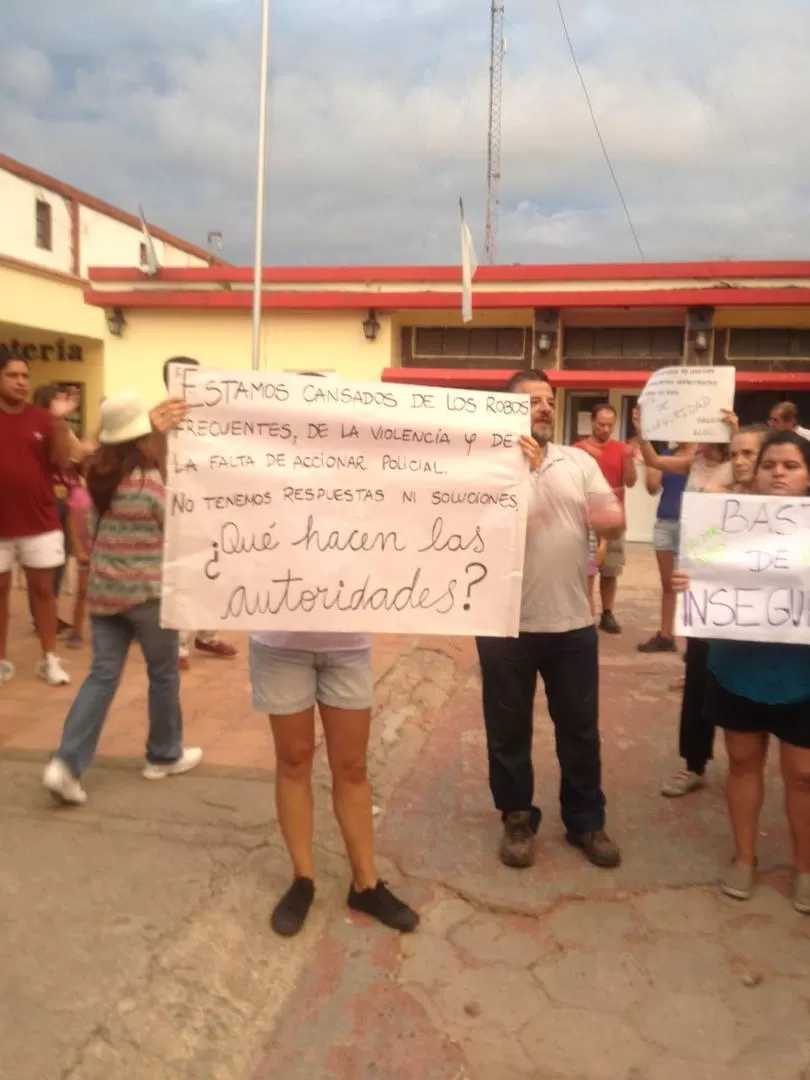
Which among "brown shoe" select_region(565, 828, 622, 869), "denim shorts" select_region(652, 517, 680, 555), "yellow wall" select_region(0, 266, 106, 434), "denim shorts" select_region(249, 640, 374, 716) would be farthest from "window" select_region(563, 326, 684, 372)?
"denim shorts" select_region(249, 640, 374, 716)

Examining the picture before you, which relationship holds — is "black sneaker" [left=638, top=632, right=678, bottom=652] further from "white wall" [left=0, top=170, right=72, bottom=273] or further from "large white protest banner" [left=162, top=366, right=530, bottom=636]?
"white wall" [left=0, top=170, right=72, bottom=273]

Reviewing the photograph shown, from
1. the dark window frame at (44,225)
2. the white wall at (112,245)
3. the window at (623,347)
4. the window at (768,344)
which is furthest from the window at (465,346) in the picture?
the dark window frame at (44,225)

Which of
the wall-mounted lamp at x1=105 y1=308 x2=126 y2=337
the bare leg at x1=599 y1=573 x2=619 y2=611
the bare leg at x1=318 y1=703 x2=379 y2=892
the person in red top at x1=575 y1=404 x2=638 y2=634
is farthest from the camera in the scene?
the wall-mounted lamp at x1=105 y1=308 x2=126 y2=337

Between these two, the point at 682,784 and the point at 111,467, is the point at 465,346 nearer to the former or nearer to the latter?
the point at 682,784

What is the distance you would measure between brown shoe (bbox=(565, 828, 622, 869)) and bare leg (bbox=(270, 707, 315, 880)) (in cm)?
111

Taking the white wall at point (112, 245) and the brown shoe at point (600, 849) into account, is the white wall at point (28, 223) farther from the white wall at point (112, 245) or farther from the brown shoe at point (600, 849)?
the brown shoe at point (600, 849)

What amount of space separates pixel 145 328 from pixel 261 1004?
1244 centimetres

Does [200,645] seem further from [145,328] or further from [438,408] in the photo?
[145,328]

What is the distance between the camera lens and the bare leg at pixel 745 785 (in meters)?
3.14

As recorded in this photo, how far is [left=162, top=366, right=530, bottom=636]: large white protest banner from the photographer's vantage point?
279cm

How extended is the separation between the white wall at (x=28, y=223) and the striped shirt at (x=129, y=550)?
59.7 feet

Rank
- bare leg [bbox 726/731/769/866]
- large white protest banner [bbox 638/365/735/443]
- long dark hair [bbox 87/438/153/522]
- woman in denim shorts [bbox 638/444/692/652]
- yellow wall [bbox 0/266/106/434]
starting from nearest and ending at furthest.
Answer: bare leg [bbox 726/731/769/866]
long dark hair [bbox 87/438/153/522]
large white protest banner [bbox 638/365/735/443]
woman in denim shorts [bbox 638/444/692/652]
yellow wall [bbox 0/266/106/434]

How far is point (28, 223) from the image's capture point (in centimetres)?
2180

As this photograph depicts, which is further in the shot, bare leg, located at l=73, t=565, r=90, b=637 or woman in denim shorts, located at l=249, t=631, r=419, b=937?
bare leg, located at l=73, t=565, r=90, b=637
